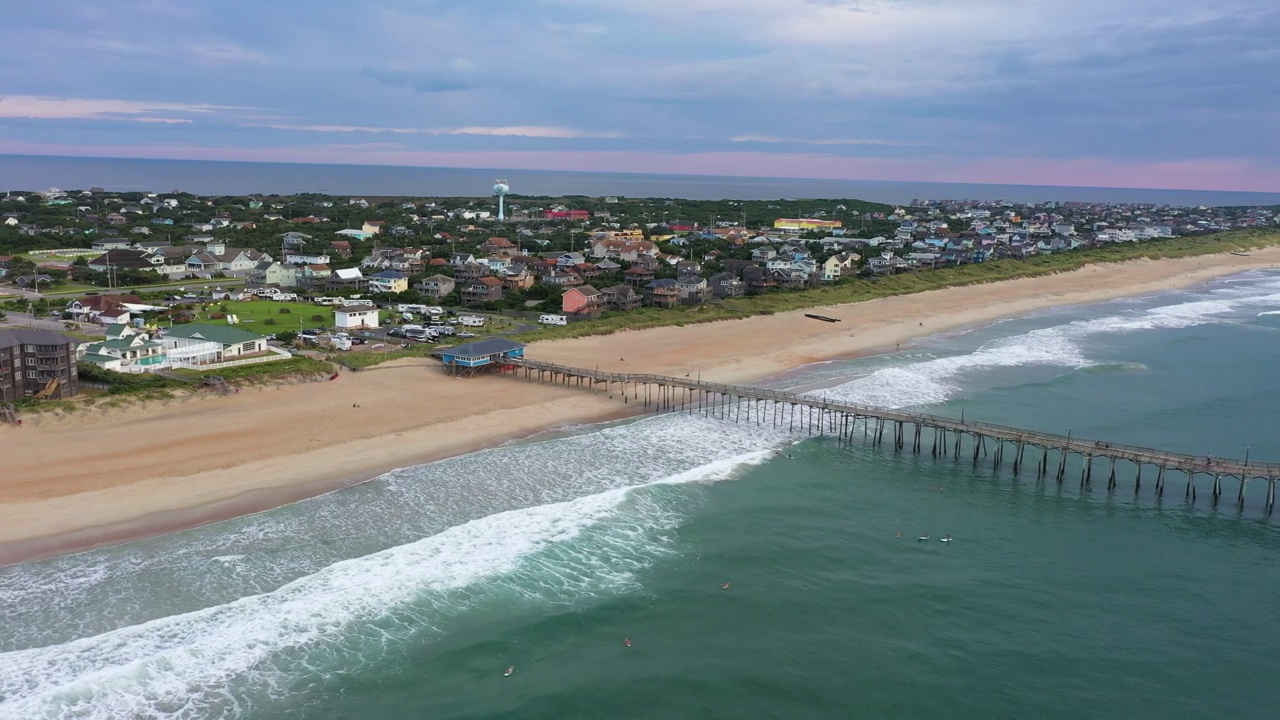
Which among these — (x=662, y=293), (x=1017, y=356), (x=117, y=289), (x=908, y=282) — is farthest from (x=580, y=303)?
(x=908, y=282)

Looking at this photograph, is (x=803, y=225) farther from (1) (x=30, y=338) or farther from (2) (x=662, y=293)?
(1) (x=30, y=338)

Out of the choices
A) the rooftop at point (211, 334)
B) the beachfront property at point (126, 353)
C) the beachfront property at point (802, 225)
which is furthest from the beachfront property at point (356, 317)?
the beachfront property at point (802, 225)

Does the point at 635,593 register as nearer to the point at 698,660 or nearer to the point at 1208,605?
the point at 698,660

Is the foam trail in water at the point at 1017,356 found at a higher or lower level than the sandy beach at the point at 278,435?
higher

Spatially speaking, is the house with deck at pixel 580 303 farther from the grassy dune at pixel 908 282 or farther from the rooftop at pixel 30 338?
the rooftop at pixel 30 338

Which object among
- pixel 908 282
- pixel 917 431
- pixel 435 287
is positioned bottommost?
pixel 917 431

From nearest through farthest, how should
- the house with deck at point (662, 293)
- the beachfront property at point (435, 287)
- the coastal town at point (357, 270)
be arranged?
the coastal town at point (357, 270)
the beachfront property at point (435, 287)
the house with deck at point (662, 293)

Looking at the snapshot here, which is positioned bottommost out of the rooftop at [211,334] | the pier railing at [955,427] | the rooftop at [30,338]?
the pier railing at [955,427]
